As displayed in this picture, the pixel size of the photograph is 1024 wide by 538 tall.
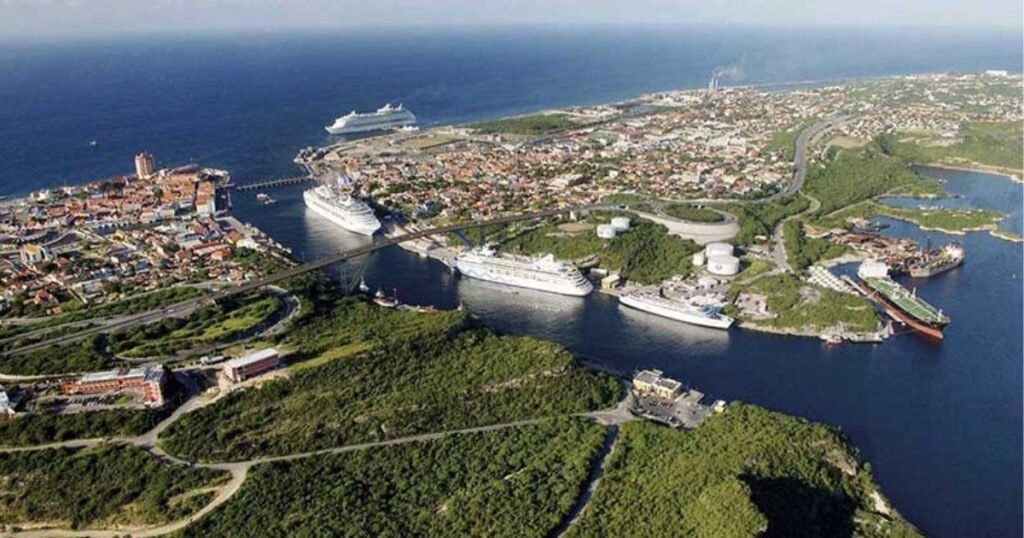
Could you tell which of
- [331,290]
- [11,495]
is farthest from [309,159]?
[11,495]

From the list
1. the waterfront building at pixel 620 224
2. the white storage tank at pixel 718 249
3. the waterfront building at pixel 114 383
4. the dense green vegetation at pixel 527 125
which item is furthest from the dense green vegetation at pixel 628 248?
the dense green vegetation at pixel 527 125

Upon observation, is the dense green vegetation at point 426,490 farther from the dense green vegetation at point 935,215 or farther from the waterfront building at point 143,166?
the waterfront building at point 143,166

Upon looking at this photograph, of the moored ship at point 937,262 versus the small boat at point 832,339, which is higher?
the moored ship at point 937,262

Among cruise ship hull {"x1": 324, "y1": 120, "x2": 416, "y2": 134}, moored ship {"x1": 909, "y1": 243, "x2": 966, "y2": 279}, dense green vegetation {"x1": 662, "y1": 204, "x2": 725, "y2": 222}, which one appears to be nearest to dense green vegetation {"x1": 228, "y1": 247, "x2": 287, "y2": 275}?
dense green vegetation {"x1": 662, "y1": 204, "x2": 725, "y2": 222}

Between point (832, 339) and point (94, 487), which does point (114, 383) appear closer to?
→ point (94, 487)

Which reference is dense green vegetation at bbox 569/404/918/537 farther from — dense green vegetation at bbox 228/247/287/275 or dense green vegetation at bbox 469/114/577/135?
dense green vegetation at bbox 469/114/577/135
